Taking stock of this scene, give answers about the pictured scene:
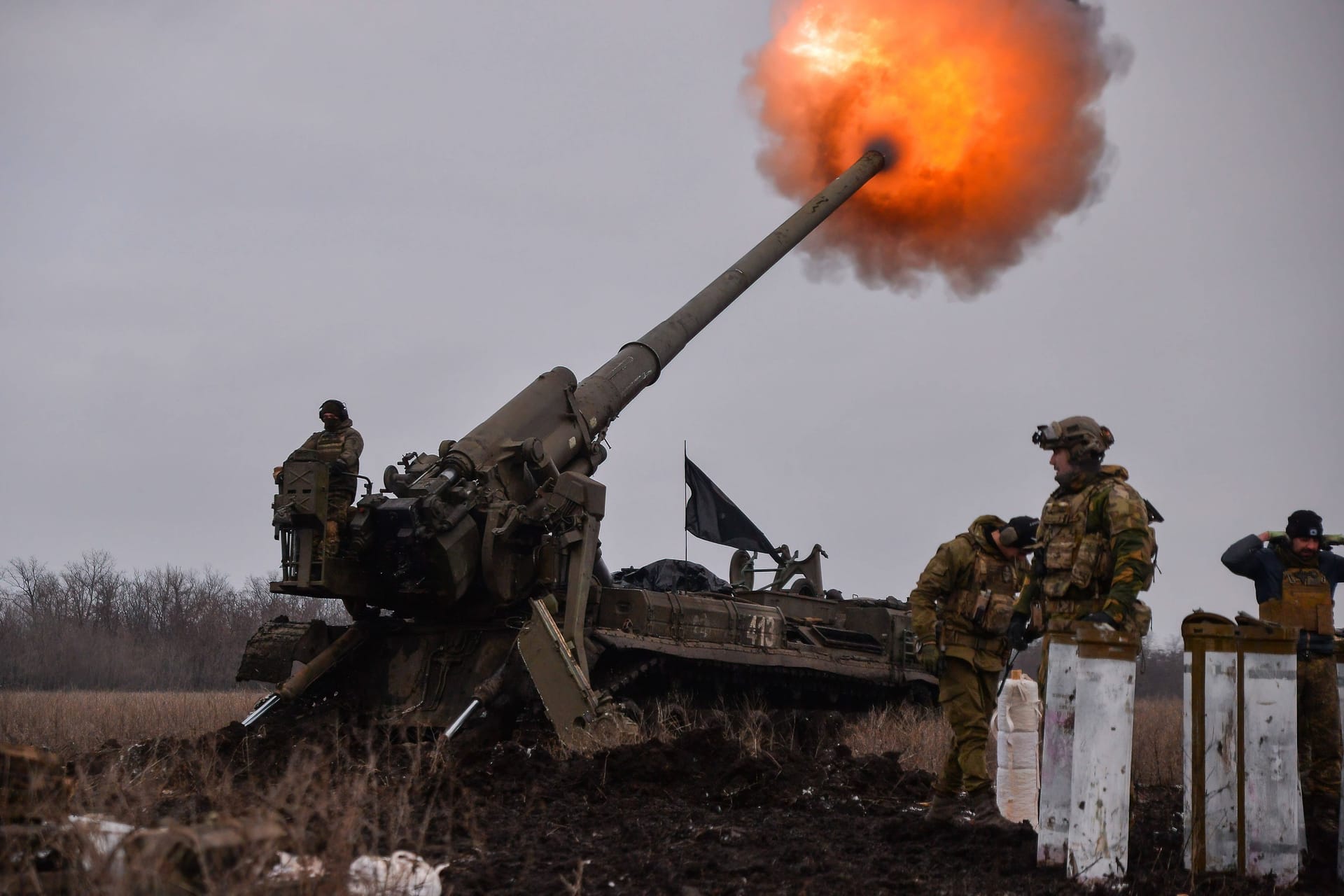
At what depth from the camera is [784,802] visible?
8.26m

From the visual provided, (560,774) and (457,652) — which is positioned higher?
Result: (457,652)

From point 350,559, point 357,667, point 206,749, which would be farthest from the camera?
point 357,667

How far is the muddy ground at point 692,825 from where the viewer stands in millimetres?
5824

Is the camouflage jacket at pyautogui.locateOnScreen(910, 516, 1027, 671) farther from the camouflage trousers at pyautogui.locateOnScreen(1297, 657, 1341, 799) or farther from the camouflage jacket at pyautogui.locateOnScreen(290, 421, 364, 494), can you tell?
the camouflage jacket at pyautogui.locateOnScreen(290, 421, 364, 494)

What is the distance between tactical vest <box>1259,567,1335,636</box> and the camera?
880 centimetres

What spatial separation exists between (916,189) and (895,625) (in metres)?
5.15

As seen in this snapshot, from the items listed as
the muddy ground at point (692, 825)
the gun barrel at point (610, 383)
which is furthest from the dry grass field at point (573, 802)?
the gun barrel at point (610, 383)

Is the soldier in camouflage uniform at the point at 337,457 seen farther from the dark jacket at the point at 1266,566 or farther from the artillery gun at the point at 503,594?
the dark jacket at the point at 1266,566

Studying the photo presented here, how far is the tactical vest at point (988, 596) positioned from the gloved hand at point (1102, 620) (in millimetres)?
1549

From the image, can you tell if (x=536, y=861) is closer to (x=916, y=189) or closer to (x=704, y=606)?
(x=704, y=606)

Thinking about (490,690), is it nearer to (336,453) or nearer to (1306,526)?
(336,453)

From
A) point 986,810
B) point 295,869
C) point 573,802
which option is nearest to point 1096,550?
point 986,810

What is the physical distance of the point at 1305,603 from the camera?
8820mm

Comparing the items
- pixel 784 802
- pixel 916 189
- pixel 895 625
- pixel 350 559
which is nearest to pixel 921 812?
pixel 784 802
